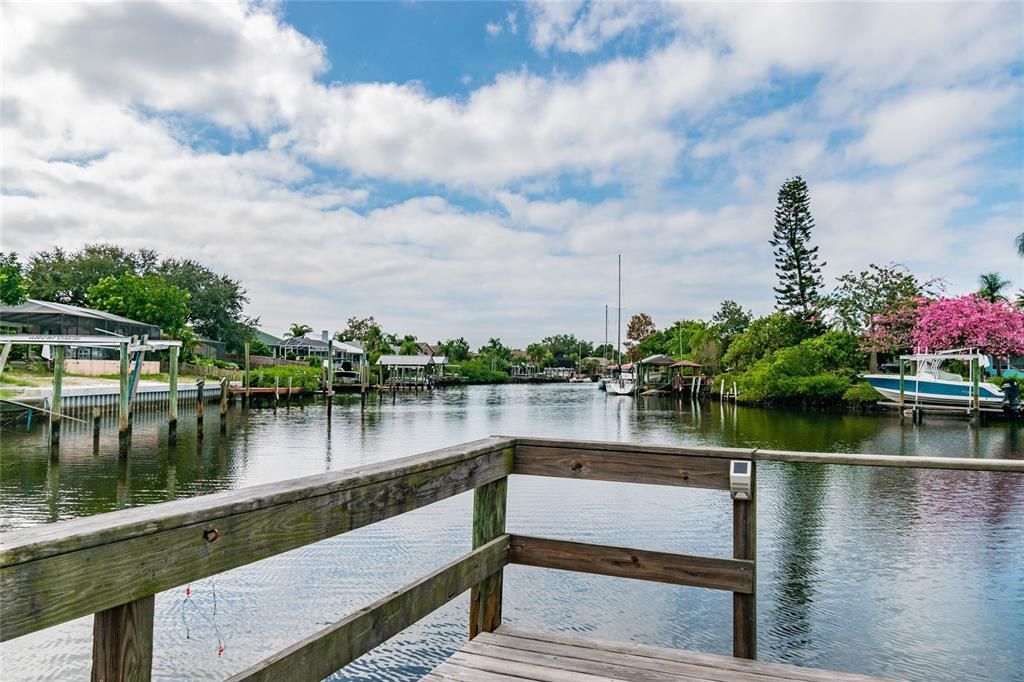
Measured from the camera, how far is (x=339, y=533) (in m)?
1.97

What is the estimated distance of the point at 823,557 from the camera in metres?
8.45

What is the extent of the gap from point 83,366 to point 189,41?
2916 centimetres

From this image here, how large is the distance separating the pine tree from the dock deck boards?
47.2m

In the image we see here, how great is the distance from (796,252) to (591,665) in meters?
48.1

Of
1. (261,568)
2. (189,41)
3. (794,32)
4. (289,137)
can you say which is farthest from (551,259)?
(261,568)

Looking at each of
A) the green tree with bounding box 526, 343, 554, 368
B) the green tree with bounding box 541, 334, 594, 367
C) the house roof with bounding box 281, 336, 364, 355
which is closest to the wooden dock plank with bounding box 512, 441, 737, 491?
the house roof with bounding box 281, 336, 364, 355

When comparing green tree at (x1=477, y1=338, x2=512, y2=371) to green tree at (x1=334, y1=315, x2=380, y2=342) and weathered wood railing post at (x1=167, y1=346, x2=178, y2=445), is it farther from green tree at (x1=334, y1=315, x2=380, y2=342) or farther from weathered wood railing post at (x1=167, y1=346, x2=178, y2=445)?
weathered wood railing post at (x1=167, y1=346, x2=178, y2=445)

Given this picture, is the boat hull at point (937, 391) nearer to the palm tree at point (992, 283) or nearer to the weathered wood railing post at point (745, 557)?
the palm tree at point (992, 283)

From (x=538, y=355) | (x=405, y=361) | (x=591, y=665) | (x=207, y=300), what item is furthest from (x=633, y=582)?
(x=538, y=355)

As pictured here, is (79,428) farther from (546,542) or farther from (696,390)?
(696,390)

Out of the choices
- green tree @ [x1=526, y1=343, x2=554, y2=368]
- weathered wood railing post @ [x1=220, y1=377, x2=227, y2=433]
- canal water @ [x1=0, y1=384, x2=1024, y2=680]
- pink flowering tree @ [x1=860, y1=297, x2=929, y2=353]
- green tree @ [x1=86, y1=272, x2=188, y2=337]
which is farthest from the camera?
green tree @ [x1=526, y1=343, x2=554, y2=368]

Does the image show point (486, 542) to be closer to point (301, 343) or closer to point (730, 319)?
point (301, 343)

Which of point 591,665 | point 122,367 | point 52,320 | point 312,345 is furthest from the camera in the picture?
point 312,345

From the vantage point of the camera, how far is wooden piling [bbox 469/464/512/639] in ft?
9.19
